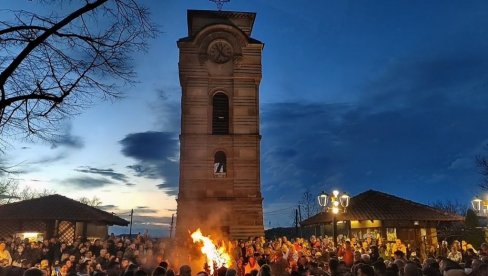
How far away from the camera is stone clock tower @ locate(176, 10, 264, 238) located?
30141mm

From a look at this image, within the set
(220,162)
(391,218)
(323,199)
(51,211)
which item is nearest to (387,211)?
(391,218)

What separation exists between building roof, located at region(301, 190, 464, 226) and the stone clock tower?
6.83 meters

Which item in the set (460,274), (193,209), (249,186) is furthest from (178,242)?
(460,274)

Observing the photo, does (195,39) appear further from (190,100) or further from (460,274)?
(460,274)

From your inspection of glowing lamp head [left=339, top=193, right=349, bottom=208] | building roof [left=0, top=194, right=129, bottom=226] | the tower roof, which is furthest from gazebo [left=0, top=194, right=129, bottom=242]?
glowing lamp head [left=339, top=193, right=349, bottom=208]

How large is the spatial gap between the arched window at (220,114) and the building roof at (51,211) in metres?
10.4

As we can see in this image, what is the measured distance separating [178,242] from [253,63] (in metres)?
15.1

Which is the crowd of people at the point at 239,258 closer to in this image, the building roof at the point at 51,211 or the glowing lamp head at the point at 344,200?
the glowing lamp head at the point at 344,200

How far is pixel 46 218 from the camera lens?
27266 millimetres

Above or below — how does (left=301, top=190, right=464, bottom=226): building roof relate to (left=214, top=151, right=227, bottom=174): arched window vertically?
below

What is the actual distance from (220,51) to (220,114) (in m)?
4.98

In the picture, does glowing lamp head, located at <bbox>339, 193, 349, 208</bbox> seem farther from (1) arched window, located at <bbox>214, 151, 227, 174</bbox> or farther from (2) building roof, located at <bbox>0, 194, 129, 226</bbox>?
(2) building roof, located at <bbox>0, 194, 129, 226</bbox>

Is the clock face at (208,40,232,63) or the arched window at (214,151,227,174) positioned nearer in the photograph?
the arched window at (214,151,227,174)

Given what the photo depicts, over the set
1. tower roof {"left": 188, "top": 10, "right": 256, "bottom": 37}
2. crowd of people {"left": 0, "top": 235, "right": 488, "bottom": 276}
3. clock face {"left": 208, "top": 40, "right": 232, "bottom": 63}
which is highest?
tower roof {"left": 188, "top": 10, "right": 256, "bottom": 37}
